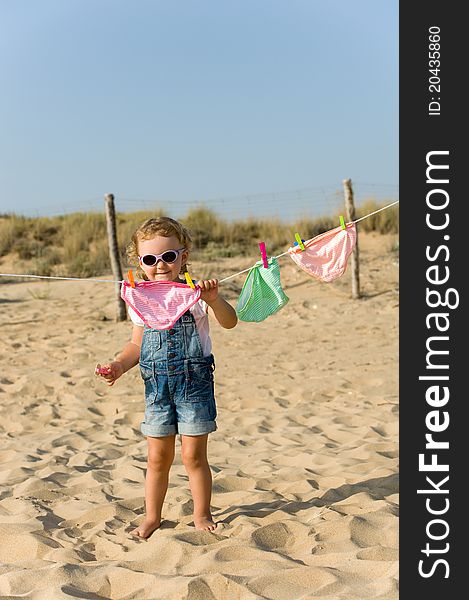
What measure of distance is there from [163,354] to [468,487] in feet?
4.91

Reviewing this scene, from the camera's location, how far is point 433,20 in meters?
3.77

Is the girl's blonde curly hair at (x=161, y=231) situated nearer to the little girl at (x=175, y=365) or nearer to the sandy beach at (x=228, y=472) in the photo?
the little girl at (x=175, y=365)

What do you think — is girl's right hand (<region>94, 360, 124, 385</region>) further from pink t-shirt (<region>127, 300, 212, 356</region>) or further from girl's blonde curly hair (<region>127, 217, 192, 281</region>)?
girl's blonde curly hair (<region>127, 217, 192, 281</region>)

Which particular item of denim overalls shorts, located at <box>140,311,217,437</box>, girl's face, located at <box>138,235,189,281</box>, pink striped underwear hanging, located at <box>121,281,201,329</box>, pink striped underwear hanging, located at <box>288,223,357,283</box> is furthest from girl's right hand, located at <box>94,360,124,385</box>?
pink striped underwear hanging, located at <box>288,223,357,283</box>

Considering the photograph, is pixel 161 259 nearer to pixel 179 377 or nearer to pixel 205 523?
pixel 179 377

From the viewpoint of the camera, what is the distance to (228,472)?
5359mm

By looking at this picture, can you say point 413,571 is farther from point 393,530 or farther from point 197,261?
point 197,261

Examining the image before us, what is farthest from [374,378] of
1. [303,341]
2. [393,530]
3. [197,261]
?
[197,261]

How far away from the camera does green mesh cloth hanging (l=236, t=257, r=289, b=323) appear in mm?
4262

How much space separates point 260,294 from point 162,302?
21.5 inches

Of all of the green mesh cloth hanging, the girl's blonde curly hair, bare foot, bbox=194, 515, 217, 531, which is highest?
the girl's blonde curly hair

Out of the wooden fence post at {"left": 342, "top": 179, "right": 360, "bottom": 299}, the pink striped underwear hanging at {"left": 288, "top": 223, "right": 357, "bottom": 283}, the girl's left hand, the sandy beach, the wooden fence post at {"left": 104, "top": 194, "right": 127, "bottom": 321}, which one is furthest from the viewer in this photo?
the wooden fence post at {"left": 342, "top": 179, "right": 360, "bottom": 299}

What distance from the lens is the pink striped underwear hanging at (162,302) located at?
396 centimetres

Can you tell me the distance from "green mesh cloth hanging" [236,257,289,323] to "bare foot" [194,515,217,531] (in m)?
1.00
